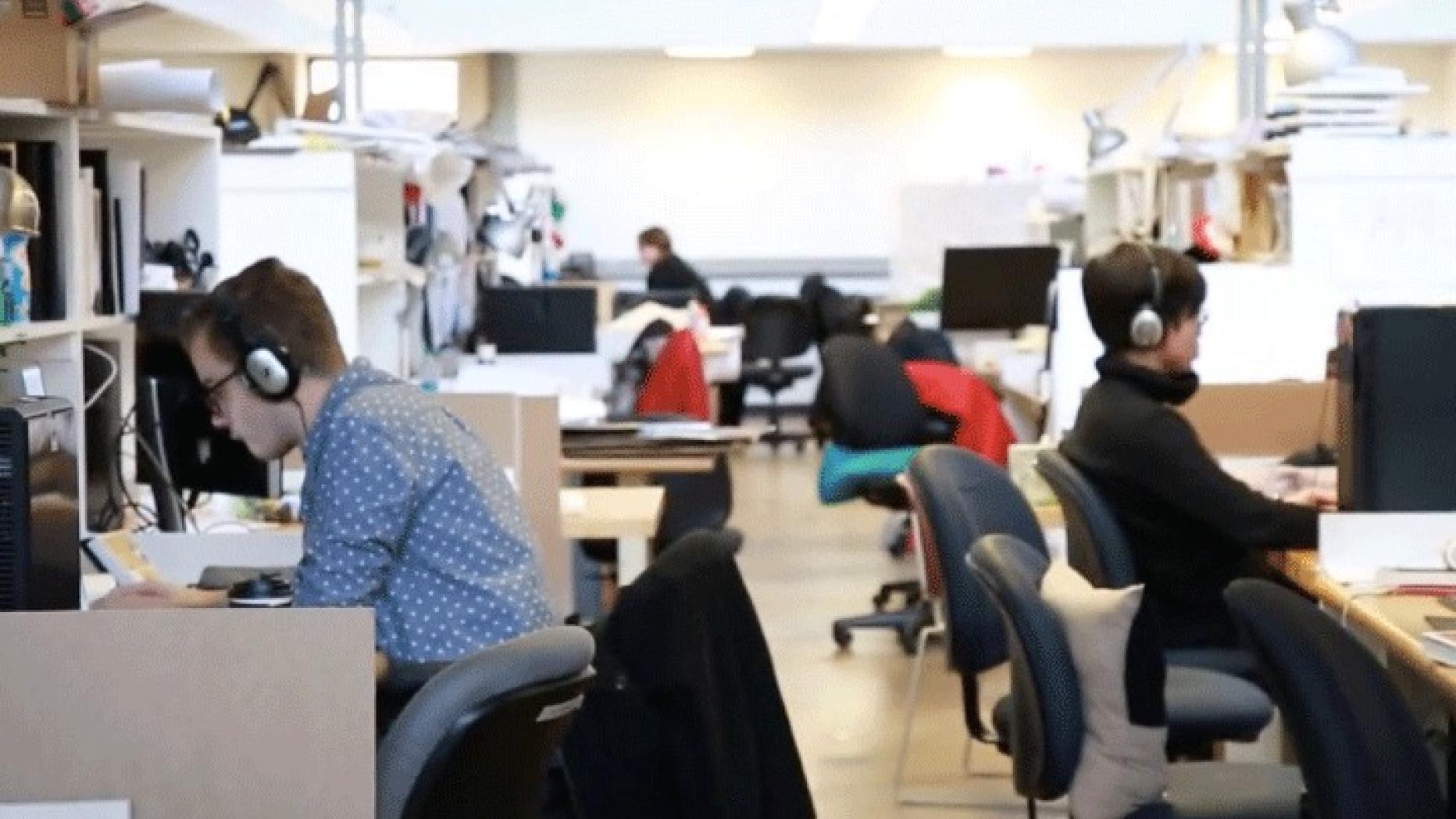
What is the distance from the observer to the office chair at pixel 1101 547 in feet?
14.8

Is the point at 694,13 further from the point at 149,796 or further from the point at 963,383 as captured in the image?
the point at 149,796

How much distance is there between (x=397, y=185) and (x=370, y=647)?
16.1 feet

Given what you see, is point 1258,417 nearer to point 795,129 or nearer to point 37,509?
point 37,509

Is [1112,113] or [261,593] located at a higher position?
[1112,113]

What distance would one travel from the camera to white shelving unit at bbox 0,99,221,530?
3.93 m

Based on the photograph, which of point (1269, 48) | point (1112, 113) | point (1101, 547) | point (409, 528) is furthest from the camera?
point (1269, 48)

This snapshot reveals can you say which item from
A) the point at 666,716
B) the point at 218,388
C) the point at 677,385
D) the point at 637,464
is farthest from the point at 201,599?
the point at 677,385

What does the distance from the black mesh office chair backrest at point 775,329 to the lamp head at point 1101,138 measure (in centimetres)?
444

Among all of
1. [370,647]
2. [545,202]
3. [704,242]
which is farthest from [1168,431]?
[704,242]

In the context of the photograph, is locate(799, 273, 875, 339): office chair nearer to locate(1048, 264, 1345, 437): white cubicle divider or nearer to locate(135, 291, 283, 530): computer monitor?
locate(1048, 264, 1345, 437): white cubicle divider

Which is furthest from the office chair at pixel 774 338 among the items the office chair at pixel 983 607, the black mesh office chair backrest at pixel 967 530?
the black mesh office chair backrest at pixel 967 530

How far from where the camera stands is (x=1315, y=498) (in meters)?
4.71

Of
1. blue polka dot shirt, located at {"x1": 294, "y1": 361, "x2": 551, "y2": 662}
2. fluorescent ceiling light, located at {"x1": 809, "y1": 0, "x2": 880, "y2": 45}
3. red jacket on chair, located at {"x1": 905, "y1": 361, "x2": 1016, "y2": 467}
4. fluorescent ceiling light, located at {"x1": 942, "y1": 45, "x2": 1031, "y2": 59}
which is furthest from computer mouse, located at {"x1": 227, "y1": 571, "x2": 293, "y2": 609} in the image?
fluorescent ceiling light, located at {"x1": 942, "y1": 45, "x2": 1031, "y2": 59}

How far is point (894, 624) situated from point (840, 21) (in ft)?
21.2
